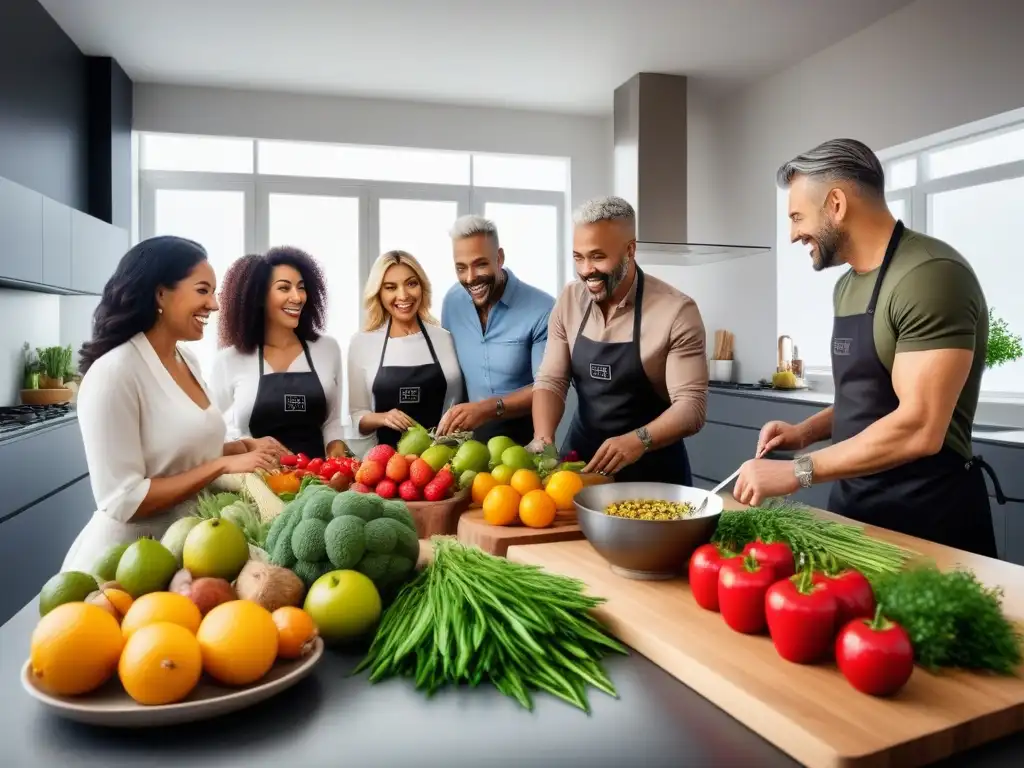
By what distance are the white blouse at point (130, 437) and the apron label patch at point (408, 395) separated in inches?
43.8

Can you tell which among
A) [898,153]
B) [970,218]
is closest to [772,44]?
[898,153]

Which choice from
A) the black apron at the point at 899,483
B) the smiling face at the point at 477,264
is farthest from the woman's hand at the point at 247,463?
the black apron at the point at 899,483

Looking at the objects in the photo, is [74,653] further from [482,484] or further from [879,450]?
[879,450]

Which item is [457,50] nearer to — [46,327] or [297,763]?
[46,327]

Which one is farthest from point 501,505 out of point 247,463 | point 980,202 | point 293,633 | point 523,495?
point 980,202

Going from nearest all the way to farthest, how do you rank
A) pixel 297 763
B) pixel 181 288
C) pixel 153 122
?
pixel 297 763 < pixel 181 288 < pixel 153 122

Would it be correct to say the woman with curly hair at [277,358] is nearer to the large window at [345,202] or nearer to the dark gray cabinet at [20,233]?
the dark gray cabinet at [20,233]

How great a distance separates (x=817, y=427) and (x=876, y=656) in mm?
1453

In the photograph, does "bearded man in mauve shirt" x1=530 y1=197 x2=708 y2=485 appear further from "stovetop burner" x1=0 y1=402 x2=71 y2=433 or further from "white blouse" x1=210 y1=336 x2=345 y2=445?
"stovetop burner" x1=0 y1=402 x2=71 y2=433

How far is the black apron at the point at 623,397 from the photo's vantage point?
108 inches

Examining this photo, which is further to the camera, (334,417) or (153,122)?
(153,122)

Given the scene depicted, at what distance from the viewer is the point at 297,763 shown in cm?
87

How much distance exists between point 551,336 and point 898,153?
315 centimetres

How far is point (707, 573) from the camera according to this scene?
1250 mm
